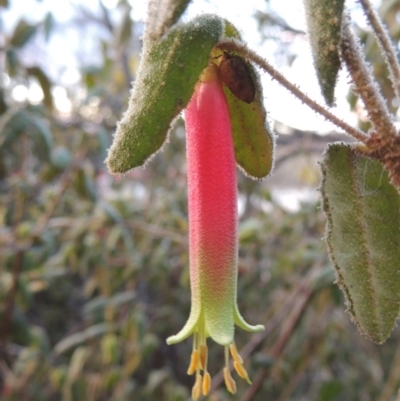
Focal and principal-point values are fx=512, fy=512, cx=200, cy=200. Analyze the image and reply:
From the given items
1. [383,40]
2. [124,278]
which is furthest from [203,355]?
[124,278]

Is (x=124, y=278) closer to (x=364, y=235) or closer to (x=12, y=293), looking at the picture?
(x=12, y=293)

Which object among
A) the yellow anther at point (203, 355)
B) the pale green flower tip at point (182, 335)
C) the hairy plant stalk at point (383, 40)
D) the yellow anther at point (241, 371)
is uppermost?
the hairy plant stalk at point (383, 40)

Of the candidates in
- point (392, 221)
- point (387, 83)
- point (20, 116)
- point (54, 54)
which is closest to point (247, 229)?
point (387, 83)

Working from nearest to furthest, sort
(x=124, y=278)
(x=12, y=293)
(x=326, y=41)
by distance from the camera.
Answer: (x=326, y=41)
(x=12, y=293)
(x=124, y=278)

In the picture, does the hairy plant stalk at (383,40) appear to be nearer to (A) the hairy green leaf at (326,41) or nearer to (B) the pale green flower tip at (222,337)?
(A) the hairy green leaf at (326,41)

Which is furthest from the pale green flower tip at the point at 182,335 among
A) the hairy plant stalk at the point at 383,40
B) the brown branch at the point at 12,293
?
the brown branch at the point at 12,293

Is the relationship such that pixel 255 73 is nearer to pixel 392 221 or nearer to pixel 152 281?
pixel 392 221
